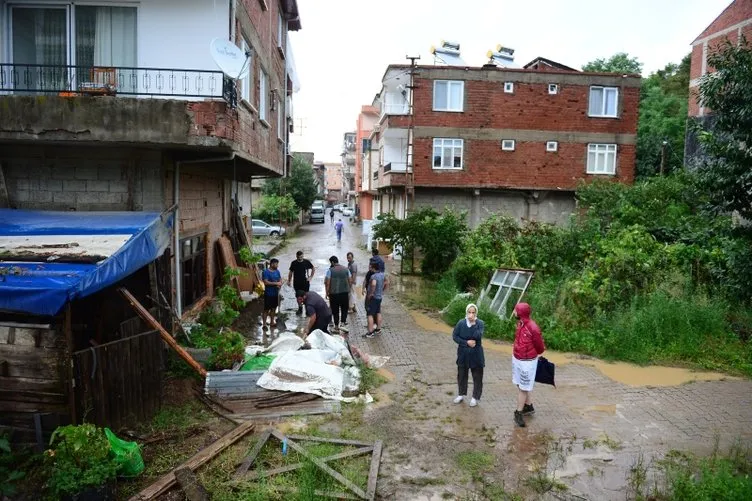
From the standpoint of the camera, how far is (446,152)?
26281 millimetres

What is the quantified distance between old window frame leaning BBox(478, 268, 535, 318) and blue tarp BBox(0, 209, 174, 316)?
7726 mm

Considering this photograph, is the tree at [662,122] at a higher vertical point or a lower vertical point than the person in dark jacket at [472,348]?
higher

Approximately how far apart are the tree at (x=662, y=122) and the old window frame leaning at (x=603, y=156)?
7423 millimetres

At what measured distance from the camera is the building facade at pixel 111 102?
8281 millimetres

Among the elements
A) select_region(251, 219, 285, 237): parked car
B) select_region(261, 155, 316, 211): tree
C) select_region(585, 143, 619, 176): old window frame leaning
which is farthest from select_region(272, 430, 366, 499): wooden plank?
select_region(261, 155, 316, 211): tree

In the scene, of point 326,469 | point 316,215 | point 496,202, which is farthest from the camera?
point 316,215

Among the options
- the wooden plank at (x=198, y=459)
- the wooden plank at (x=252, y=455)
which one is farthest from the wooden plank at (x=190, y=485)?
the wooden plank at (x=252, y=455)

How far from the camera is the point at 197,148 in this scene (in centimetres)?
902

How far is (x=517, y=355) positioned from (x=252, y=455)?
11.8 feet

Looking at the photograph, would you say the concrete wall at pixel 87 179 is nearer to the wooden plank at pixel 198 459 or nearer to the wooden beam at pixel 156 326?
the wooden beam at pixel 156 326

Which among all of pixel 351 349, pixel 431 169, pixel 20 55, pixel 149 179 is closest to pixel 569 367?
pixel 351 349

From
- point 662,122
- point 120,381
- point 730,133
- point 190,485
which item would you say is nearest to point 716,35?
point 662,122

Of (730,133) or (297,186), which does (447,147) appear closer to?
(730,133)

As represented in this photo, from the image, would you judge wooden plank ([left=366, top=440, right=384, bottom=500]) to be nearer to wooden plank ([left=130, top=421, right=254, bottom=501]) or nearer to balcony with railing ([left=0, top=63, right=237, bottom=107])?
wooden plank ([left=130, top=421, right=254, bottom=501])
